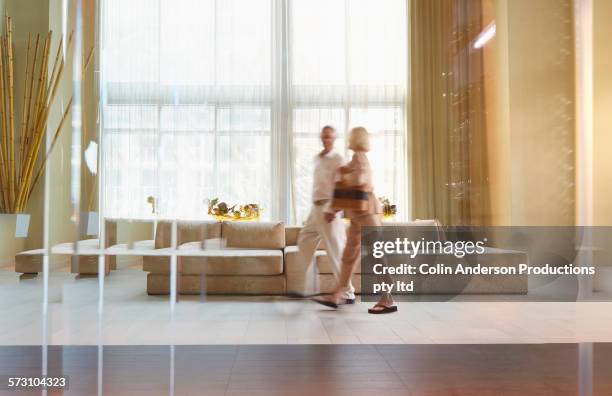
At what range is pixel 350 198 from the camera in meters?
2.14

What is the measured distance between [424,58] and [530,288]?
48.8 inches

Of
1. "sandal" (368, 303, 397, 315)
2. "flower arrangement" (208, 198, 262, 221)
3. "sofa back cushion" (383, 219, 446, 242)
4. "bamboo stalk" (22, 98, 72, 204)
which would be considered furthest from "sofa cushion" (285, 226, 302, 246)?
"bamboo stalk" (22, 98, 72, 204)

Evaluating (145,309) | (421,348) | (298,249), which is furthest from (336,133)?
(145,309)

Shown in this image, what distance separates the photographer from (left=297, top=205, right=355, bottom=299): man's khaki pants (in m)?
2.19

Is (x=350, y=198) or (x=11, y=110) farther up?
(x=11, y=110)

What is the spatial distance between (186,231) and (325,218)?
629 mm

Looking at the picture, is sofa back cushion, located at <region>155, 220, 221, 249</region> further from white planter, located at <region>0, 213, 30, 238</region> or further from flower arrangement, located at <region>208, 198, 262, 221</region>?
white planter, located at <region>0, 213, 30, 238</region>

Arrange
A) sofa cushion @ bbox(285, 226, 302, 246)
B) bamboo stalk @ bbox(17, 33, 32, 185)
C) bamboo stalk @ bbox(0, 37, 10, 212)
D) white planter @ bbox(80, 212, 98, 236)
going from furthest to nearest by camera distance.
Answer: sofa cushion @ bbox(285, 226, 302, 246)
white planter @ bbox(80, 212, 98, 236)
bamboo stalk @ bbox(17, 33, 32, 185)
bamboo stalk @ bbox(0, 37, 10, 212)

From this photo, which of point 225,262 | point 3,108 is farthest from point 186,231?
point 3,108

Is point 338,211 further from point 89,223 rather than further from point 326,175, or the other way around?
point 89,223

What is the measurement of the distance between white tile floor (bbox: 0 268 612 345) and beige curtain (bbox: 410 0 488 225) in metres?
0.55

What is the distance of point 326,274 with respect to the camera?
2.26 m

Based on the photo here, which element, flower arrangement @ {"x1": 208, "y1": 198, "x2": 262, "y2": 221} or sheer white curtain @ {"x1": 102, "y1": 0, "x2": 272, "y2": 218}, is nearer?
sheer white curtain @ {"x1": 102, "y1": 0, "x2": 272, "y2": 218}

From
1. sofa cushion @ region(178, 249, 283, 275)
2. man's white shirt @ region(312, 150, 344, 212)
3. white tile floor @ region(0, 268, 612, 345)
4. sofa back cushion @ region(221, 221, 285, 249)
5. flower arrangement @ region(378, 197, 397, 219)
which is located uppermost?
man's white shirt @ region(312, 150, 344, 212)
